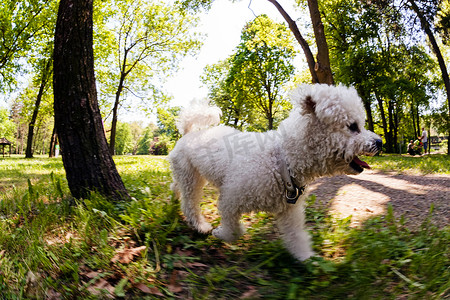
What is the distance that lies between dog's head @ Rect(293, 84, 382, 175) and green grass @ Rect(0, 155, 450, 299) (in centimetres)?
88

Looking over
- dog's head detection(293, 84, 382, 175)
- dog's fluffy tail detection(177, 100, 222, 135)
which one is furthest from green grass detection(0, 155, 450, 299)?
dog's fluffy tail detection(177, 100, 222, 135)

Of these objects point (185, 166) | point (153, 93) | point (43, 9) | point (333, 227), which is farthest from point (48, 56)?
point (333, 227)

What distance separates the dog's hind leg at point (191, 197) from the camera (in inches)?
131

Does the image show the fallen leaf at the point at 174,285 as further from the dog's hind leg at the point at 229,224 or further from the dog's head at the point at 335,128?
the dog's head at the point at 335,128

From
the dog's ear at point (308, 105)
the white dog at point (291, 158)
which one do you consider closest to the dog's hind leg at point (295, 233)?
the white dog at point (291, 158)

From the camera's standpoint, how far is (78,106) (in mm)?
3686

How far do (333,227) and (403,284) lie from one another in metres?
1.14

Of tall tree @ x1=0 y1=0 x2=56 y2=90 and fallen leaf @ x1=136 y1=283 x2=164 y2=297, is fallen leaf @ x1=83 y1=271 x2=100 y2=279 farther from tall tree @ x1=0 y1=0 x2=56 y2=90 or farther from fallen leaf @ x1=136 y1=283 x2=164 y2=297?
tall tree @ x1=0 y1=0 x2=56 y2=90

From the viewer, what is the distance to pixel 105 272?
2385 mm

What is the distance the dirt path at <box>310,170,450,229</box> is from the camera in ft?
12.8

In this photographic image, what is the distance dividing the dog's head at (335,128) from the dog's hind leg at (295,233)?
1.86ft

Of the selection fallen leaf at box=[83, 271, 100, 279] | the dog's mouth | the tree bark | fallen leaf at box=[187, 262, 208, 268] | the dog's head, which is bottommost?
fallen leaf at box=[187, 262, 208, 268]

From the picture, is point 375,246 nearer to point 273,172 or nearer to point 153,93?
point 273,172

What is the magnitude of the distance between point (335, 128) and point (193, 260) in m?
1.77
